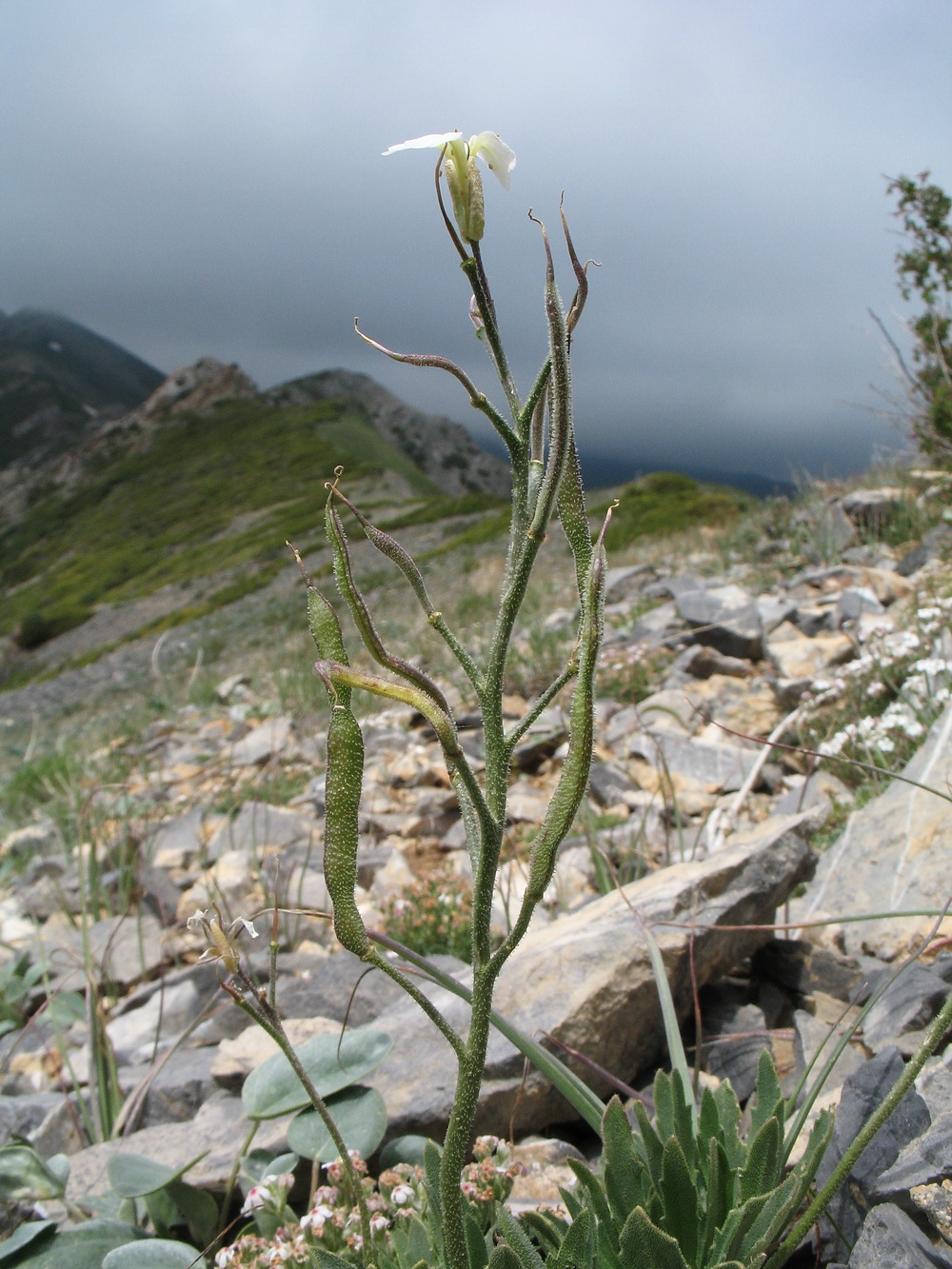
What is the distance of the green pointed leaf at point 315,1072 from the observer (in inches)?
65.6

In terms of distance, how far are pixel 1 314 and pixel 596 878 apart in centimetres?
20676

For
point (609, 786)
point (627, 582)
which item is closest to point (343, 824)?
point (609, 786)

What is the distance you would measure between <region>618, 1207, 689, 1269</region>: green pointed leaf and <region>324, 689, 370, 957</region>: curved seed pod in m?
0.54

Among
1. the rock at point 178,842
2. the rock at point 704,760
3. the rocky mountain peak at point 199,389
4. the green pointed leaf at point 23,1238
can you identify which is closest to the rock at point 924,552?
the rock at point 704,760

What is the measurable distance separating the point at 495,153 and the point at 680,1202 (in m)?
1.49

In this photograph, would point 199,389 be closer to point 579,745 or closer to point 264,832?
point 264,832

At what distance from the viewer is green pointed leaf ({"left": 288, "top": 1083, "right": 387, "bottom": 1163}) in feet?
5.45

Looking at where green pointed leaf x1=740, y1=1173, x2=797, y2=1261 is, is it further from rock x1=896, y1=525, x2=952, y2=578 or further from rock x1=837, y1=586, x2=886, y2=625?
rock x1=896, y1=525, x2=952, y2=578

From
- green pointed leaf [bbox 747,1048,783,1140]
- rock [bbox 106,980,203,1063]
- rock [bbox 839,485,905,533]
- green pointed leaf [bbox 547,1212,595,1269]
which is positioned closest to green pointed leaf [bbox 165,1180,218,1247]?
green pointed leaf [bbox 547,1212,595,1269]

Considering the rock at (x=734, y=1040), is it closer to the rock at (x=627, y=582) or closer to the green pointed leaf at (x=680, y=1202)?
the green pointed leaf at (x=680, y=1202)

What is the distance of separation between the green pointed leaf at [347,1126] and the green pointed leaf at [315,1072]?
0.04 meters

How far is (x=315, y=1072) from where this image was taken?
1.75 meters

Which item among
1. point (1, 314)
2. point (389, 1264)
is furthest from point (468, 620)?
point (1, 314)

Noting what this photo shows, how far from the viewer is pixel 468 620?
1223 cm
